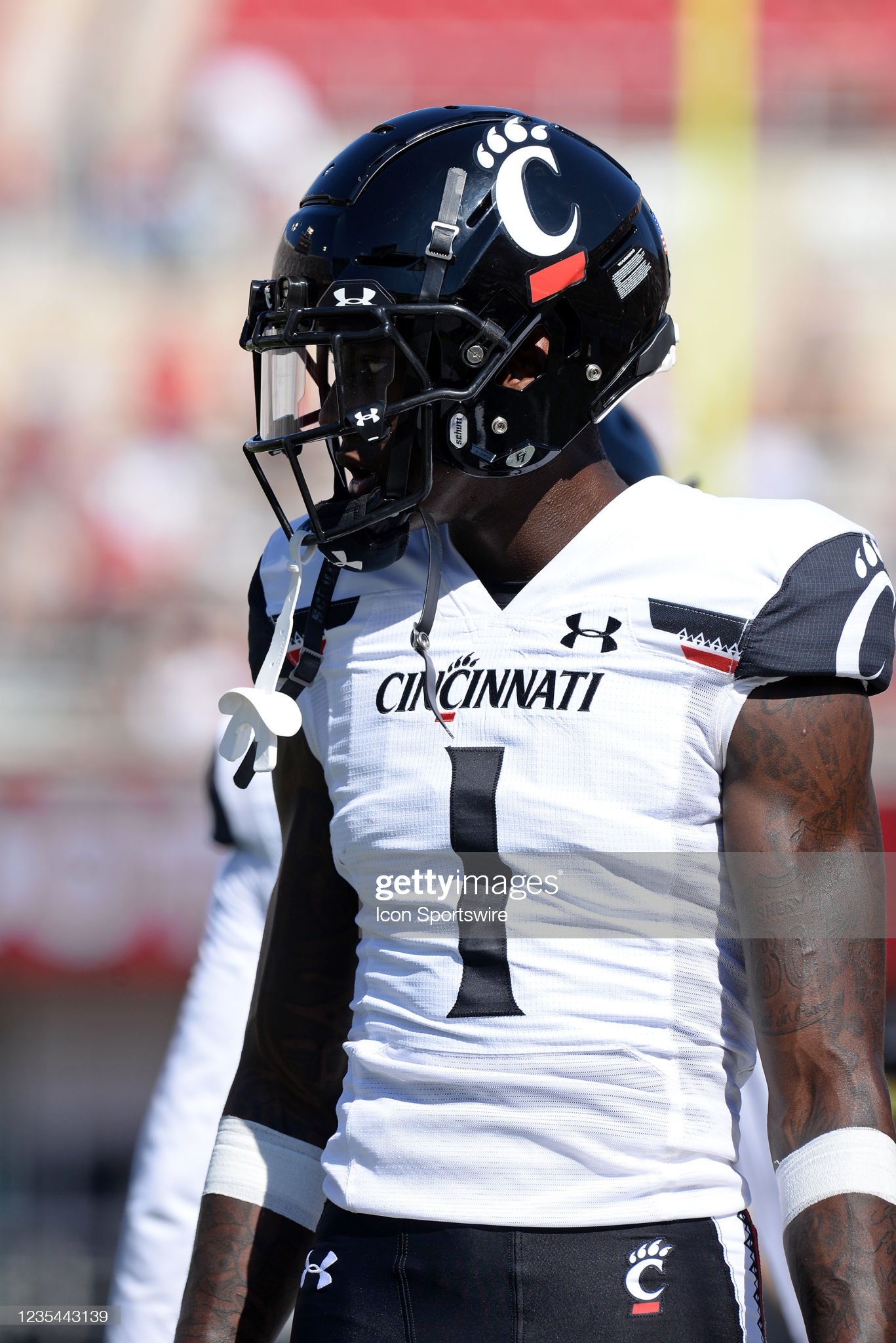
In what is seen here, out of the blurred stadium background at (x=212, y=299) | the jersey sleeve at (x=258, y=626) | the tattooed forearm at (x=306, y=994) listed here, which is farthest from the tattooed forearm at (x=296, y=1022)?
the blurred stadium background at (x=212, y=299)

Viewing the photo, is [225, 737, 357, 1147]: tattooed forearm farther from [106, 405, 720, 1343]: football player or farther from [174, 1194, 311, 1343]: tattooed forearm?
[106, 405, 720, 1343]: football player

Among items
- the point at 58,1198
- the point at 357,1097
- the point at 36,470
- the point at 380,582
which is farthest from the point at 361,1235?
the point at 36,470

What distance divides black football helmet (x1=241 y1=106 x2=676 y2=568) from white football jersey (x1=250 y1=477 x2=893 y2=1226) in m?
0.16

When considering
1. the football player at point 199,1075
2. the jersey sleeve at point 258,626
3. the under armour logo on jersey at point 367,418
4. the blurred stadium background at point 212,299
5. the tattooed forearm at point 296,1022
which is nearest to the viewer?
the under armour logo on jersey at point 367,418

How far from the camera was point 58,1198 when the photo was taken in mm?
5273

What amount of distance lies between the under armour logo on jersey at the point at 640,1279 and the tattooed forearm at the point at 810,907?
0.11 metres

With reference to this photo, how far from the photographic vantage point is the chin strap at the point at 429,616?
5.13ft

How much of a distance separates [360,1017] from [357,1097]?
8 cm

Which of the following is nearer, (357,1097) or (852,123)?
(357,1097)

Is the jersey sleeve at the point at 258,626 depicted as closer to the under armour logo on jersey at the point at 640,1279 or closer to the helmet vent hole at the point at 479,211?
the helmet vent hole at the point at 479,211

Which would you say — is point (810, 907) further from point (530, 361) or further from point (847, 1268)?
point (530, 361)

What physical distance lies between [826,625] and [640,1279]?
59 centimetres

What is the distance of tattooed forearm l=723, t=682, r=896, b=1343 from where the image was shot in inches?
55.3

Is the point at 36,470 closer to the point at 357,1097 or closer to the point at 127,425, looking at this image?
the point at 127,425
